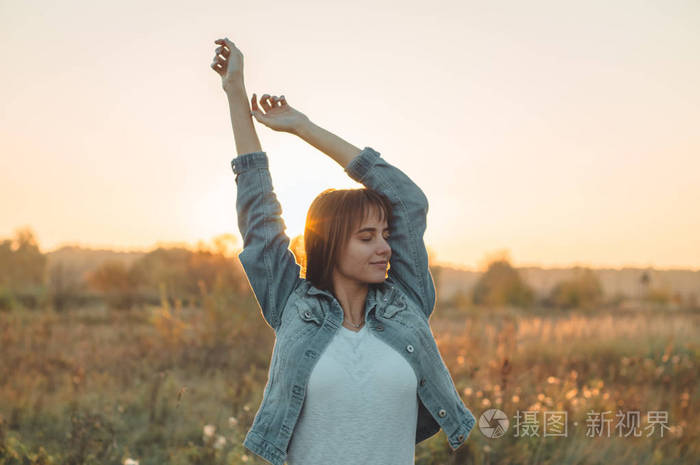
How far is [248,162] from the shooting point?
228 cm

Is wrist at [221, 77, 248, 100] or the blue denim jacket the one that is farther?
wrist at [221, 77, 248, 100]

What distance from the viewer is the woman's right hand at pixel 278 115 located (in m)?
2.32

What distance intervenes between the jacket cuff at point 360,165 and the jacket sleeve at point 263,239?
310 millimetres

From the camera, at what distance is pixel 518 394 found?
5.18 metres

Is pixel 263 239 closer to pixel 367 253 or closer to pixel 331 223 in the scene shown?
pixel 331 223

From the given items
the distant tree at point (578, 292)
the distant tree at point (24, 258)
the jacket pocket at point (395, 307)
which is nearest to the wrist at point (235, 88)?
the jacket pocket at point (395, 307)

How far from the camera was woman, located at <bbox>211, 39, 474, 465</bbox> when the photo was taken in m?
1.95

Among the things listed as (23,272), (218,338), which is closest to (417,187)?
(218,338)

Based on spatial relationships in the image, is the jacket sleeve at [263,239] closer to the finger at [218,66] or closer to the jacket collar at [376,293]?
the jacket collar at [376,293]

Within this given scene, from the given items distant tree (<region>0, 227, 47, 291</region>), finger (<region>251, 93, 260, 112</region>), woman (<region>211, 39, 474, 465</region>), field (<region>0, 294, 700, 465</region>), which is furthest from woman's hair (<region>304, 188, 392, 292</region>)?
Answer: distant tree (<region>0, 227, 47, 291</region>)

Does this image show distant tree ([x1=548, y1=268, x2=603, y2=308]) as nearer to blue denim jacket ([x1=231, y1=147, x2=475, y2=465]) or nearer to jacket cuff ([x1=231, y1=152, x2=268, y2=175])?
blue denim jacket ([x1=231, y1=147, x2=475, y2=465])

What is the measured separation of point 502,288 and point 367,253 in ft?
97.3

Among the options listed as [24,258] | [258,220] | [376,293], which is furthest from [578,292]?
[258,220]

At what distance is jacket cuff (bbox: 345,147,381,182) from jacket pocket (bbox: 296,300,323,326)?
55 centimetres
